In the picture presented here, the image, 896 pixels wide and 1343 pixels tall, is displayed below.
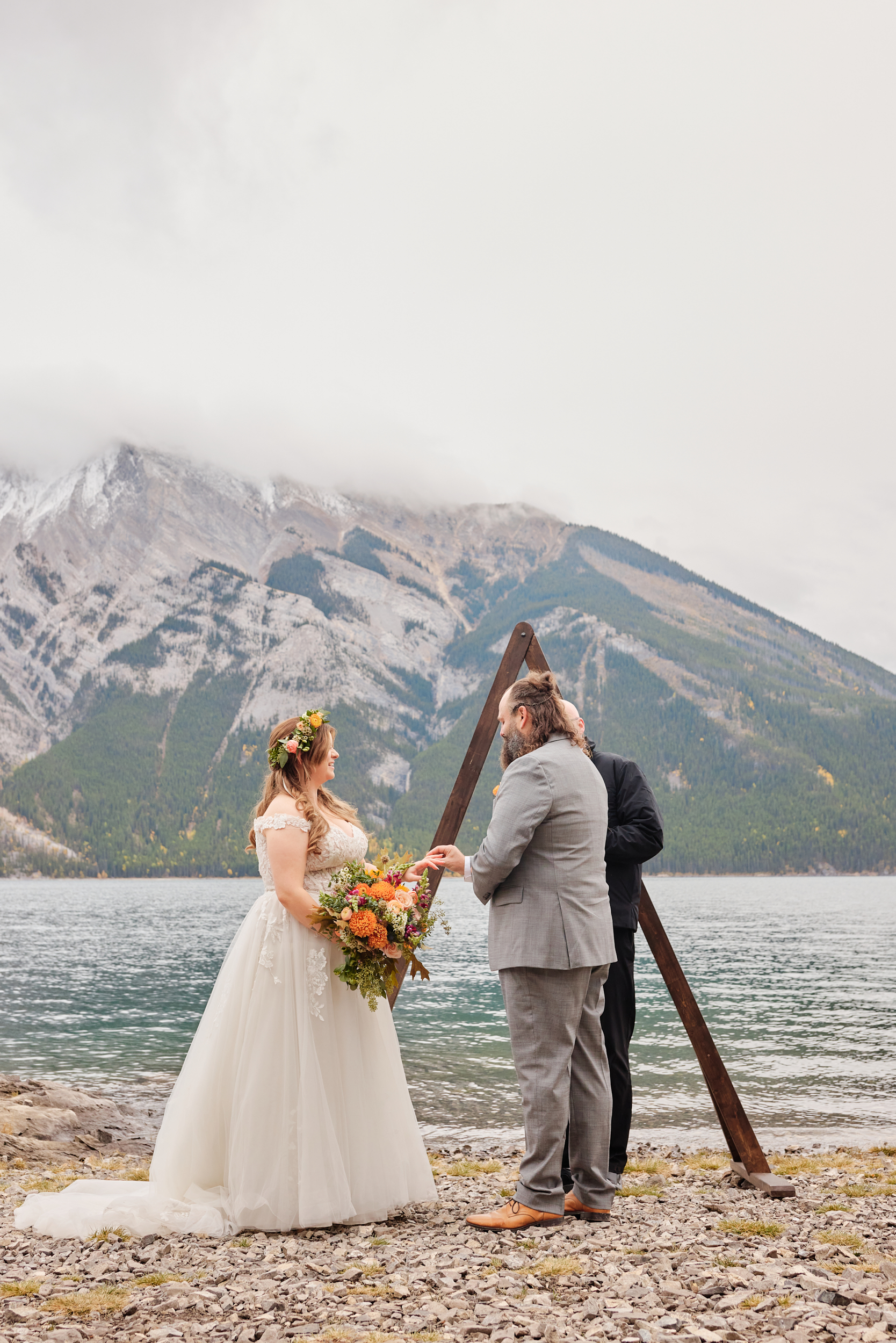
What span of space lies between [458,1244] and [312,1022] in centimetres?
143

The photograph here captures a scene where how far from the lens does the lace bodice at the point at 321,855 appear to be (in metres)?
5.70

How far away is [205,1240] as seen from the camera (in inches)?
201

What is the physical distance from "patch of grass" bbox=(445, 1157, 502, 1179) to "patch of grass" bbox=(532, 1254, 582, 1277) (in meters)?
4.30

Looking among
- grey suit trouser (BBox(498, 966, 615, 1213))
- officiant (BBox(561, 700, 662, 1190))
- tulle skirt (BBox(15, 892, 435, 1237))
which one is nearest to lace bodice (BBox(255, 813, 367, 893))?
tulle skirt (BBox(15, 892, 435, 1237))

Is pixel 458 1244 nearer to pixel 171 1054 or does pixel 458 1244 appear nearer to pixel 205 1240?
pixel 205 1240

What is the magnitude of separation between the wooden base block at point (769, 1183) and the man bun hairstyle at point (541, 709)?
372 centimetres

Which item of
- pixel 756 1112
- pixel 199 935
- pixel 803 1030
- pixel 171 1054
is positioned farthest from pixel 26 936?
pixel 756 1112

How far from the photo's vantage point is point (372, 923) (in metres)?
5.45

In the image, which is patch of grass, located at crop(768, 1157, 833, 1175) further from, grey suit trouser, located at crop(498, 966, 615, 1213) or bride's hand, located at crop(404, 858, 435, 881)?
bride's hand, located at crop(404, 858, 435, 881)

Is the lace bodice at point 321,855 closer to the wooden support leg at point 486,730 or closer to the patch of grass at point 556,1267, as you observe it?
the wooden support leg at point 486,730

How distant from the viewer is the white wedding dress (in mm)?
5305

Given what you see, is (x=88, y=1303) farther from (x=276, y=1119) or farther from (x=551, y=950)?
(x=551, y=950)

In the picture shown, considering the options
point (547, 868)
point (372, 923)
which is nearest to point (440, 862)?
point (372, 923)

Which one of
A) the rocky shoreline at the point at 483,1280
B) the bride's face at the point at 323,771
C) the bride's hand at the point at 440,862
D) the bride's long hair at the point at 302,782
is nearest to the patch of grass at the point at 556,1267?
the rocky shoreline at the point at 483,1280
